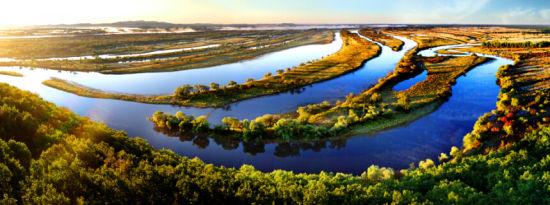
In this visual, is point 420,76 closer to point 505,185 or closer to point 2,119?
point 505,185

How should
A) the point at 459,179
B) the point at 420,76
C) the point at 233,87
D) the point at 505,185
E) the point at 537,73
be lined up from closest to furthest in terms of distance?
the point at 505,185, the point at 459,179, the point at 233,87, the point at 537,73, the point at 420,76

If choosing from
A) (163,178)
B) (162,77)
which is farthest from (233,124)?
(162,77)

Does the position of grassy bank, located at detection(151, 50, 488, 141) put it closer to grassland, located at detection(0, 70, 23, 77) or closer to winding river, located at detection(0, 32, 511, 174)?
winding river, located at detection(0, 32, 511, 174)

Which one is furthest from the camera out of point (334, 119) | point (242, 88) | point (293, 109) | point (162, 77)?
point (162, 77)

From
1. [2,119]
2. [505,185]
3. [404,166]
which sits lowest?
[404,166]

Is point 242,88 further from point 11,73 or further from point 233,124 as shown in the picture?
point 11,73

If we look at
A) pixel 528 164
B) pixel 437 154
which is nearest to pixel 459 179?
pixel 528 164

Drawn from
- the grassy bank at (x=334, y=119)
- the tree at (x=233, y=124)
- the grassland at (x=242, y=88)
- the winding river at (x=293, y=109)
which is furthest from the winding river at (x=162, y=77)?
the tree at (x=233, y=124)

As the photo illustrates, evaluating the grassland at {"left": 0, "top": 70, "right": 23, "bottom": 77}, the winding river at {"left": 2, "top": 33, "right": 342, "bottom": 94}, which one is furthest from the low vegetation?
the grassland at {"left": 0, "top": 70, "right": 23, "bottom": 77}

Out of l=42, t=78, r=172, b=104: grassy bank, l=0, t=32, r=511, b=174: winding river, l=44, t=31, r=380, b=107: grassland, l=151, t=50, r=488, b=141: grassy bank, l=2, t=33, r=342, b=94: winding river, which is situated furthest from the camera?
l=2, t=33, r=342, b=94: winding river
